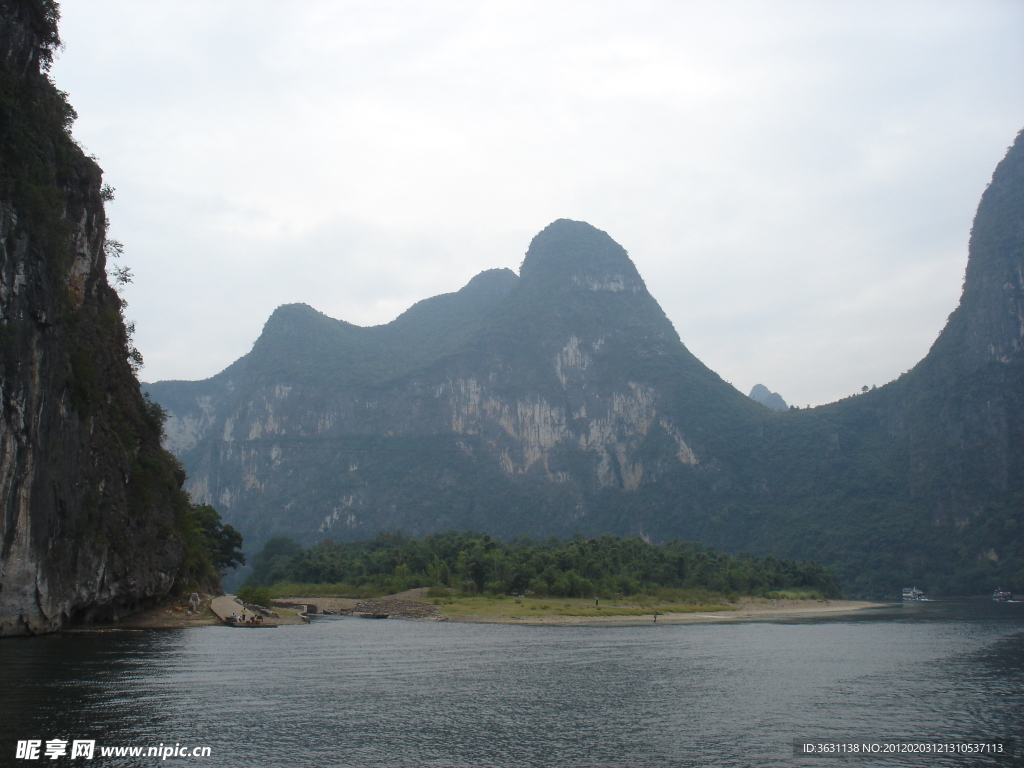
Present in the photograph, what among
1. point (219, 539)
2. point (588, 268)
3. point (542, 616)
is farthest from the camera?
point (588, 268)

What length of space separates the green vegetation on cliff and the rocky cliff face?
33.5 m

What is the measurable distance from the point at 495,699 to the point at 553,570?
50.7 m

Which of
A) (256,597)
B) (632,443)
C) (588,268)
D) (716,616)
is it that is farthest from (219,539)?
(588,268)

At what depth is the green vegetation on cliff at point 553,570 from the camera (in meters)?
72.2

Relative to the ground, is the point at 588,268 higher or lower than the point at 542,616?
higher

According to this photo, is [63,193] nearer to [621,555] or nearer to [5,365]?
[5,365]

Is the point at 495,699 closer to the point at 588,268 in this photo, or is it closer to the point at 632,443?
the point at 632,443

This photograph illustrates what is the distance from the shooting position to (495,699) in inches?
906

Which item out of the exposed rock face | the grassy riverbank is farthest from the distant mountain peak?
the grassy riverbank

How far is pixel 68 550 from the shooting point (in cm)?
3456

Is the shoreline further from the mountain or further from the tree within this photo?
Result: the mountain

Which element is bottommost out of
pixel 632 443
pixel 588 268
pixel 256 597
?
pixel 256 597

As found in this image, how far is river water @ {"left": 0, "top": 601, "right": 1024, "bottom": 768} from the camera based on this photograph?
16.8 metres

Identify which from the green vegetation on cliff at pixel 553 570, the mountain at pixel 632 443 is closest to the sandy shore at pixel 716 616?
the green vegetation on cliff at pixel 553 570
